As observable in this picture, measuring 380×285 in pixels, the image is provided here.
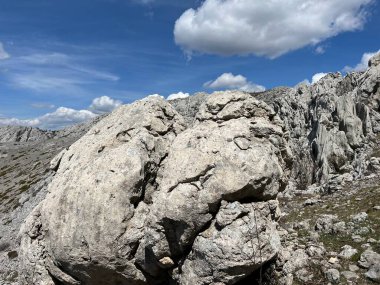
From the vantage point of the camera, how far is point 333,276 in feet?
46.9

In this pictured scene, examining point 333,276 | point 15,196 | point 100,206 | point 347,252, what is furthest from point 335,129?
point 15,196

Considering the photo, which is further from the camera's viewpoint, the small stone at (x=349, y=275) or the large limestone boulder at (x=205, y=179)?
the small stone at (x=349, y=275)

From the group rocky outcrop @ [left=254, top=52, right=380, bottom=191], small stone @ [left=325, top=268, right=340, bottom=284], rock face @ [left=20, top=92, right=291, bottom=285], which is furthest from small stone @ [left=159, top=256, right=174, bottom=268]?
rocky outcrop @ [left=254, top=52, right=380, bottom=191]

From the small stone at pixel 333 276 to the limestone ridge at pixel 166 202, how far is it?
3.95 ft

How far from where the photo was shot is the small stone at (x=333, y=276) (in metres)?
14.2

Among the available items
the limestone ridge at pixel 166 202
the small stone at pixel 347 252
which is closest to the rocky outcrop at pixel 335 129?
the small stone at pixel 347 252

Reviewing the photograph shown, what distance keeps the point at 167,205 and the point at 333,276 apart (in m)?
6.70

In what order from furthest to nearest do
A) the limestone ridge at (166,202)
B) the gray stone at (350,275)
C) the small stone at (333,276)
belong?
the gray stone at (350,275) < the small stone at (333,276) < the limestone ridge at (166,202)

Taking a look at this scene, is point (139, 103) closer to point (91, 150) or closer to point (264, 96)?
point (91, 150)

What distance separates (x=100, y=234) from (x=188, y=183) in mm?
3735

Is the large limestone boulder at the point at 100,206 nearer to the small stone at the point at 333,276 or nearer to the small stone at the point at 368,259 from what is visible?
the small stone at the point at 333,276

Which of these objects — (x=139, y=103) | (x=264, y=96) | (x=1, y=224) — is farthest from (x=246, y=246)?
(x=264, y=96)

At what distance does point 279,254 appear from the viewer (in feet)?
47.4

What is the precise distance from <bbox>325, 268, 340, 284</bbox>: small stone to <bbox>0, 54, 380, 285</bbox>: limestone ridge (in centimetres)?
120
